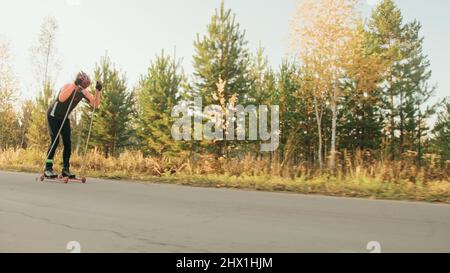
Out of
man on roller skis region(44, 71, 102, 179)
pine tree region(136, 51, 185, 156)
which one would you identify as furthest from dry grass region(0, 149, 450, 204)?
pine tree region(136, 51, 185, 156)

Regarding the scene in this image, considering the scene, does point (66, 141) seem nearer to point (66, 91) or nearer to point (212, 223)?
point (66, 91)

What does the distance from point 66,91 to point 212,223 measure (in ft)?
20.7

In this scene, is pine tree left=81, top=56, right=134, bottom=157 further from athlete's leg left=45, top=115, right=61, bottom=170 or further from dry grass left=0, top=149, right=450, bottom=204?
athlete's leg left=45, top=115, right=61, bottom=170

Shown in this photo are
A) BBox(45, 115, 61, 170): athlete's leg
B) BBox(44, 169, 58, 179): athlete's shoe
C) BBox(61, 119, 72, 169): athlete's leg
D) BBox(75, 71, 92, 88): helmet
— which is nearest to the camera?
BBox(75, 71, 92, 88): helmet

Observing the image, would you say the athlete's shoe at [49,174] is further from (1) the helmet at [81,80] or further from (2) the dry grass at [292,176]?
(1) the helmet at [81,80]

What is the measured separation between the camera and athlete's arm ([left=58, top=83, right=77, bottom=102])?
9.92m

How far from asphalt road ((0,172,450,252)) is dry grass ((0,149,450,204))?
47.8 inches

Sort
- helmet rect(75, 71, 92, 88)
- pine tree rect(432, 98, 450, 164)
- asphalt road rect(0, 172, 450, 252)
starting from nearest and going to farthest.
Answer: asphalt road rect(0, 172, 450, 252) → helmet rect(75, 71, 92, 88) → pine tree rect(432, 98, 450, 164)

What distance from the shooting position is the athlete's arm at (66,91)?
9922 mm

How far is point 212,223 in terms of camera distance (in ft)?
17.1

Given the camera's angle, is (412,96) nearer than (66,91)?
No

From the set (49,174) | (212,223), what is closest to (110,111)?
(49,174)

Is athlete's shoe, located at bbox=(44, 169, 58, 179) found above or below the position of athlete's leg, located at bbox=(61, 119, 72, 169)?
below

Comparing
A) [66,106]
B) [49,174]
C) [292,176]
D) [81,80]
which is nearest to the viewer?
[81,80]
